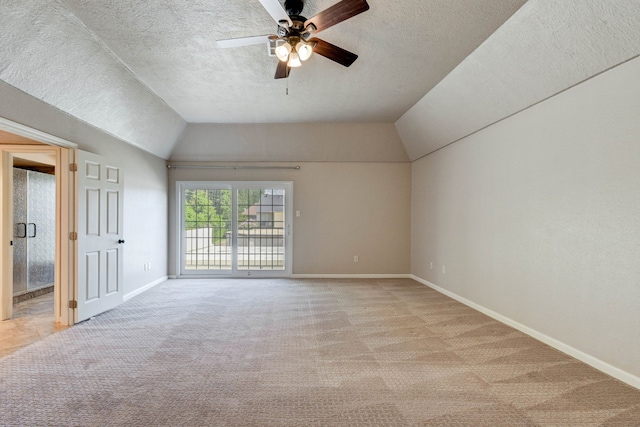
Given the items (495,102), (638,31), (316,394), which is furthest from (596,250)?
(316,394)

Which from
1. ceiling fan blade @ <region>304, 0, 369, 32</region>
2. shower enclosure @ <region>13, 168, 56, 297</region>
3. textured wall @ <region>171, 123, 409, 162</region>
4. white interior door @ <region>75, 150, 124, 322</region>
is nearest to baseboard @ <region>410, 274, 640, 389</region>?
textured wall @ <region>171, 123, 409, 162</region>

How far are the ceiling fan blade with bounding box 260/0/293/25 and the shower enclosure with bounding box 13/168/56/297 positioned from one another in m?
4.81

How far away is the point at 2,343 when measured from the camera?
3.30m

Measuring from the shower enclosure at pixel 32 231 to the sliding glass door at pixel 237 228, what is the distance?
2141mm

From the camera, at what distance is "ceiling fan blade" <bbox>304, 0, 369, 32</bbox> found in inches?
85.4

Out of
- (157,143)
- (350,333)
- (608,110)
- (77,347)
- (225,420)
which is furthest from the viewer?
(157,143)

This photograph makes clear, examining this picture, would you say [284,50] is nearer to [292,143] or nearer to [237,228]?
[292,143]

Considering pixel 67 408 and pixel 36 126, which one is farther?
pixel 36 126

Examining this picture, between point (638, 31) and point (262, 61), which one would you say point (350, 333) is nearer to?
point (262, 61)

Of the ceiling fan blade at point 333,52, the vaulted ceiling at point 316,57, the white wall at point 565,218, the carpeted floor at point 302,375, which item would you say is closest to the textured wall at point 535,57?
the vaulted ceiling at point 316,57

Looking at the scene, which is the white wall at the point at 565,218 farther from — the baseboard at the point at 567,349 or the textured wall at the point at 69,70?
the textured wall at the point at 69,70

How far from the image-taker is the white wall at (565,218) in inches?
101

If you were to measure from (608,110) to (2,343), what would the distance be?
20.0ft

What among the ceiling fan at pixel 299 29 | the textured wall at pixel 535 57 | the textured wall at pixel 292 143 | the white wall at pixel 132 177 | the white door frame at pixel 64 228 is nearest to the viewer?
the ceiling fan at pixel 299 29
